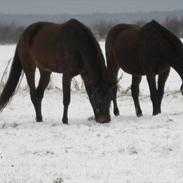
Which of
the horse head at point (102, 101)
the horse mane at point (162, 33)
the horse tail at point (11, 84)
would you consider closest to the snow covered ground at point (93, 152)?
the horse head at point (102, 101)

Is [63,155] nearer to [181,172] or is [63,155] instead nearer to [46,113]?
[181,172]

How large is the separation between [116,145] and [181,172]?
5.01ft

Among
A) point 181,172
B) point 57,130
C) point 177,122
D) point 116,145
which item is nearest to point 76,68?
point 57,130

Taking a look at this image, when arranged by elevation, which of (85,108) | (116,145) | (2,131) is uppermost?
(116,145)

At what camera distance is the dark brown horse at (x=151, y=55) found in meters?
10.3

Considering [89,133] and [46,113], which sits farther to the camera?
[46,113]

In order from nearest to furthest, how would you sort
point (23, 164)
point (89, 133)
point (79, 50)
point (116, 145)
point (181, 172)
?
1. point (181, 172)
2. point (23, 164)
3. point (116, 145)
4. point (89, 133)
5. point (79, 50)

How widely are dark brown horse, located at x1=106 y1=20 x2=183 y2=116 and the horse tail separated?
1.88m

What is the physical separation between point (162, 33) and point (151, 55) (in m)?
0.46

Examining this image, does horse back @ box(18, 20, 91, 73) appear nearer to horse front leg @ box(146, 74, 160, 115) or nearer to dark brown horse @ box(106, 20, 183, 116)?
dark brown horse @ box(106, 20, 183, 116)

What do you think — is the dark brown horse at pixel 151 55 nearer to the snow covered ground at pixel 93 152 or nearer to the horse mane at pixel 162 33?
the horse mane at pixel 162 33

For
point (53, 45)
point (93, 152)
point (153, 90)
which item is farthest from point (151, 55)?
point (93, 152)

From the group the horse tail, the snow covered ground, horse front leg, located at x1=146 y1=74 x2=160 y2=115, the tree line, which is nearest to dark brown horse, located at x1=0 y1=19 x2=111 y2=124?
the horse tail

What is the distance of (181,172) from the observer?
5.97m
